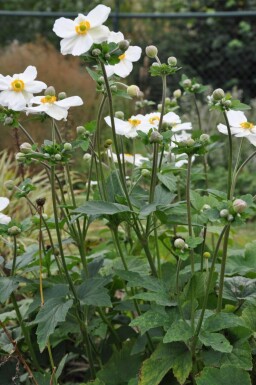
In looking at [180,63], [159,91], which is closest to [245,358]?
[159,91]

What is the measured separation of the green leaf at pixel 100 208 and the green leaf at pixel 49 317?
0.25 m

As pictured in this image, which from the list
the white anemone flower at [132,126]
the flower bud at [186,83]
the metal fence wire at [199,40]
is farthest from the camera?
the metal fence wire at [199,40]

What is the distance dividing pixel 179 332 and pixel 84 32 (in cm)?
69

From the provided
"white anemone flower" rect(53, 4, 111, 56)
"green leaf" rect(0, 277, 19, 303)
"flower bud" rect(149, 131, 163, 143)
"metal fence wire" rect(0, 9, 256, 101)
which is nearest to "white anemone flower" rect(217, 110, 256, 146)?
"flower bud" rect(149, 131, 163, 143)

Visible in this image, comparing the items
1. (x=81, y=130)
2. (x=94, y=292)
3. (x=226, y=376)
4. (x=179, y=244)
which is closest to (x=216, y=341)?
(x=226, y=376)

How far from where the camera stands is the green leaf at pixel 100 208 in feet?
5.26

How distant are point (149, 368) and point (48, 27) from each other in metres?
8.26

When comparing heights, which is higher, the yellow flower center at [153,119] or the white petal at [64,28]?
the white petal at [64,28]

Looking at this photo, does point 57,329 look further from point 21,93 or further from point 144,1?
point 144,1

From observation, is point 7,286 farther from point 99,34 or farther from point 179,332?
point 99,34

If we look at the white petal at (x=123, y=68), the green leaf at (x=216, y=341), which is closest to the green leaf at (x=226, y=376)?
the green leaf at (x=216, y=341)

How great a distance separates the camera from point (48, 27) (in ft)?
31.1

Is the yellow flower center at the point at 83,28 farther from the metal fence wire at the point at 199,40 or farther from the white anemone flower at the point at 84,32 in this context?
the metal fence wire at the point at 199,40

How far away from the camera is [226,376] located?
63.7 inches
